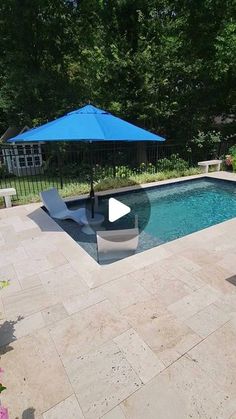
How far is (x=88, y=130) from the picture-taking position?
5.00m

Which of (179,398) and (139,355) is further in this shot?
(139,355)

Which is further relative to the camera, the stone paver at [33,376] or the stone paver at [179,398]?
the stone paver at [33,376]

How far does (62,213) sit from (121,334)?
4612 mm

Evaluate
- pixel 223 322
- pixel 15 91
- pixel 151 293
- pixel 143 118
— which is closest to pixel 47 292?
pixel 151 293

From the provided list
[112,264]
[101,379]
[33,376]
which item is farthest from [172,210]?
[33,376]

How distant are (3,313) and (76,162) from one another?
1458 centimetres

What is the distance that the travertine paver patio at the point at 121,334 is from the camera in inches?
89.7

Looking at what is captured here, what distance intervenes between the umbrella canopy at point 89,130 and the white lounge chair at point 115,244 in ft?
5.79

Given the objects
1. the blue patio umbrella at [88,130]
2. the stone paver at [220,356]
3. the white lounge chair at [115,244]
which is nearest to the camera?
the stone paver at [220,356]

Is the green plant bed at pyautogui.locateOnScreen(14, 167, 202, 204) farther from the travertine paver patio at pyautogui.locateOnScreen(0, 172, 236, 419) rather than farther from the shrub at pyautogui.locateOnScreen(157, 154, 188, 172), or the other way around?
the travertine paver patio at pyautogui.locateOnScreen(0, 172, 236, 419)

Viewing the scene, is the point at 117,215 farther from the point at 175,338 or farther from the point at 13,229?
the point at 175,338

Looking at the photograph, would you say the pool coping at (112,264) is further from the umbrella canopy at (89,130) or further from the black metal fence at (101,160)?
the black metal fence at (101,160)

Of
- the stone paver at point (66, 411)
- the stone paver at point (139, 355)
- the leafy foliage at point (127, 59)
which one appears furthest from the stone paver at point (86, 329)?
the leafy foliage at point (127, 59)
